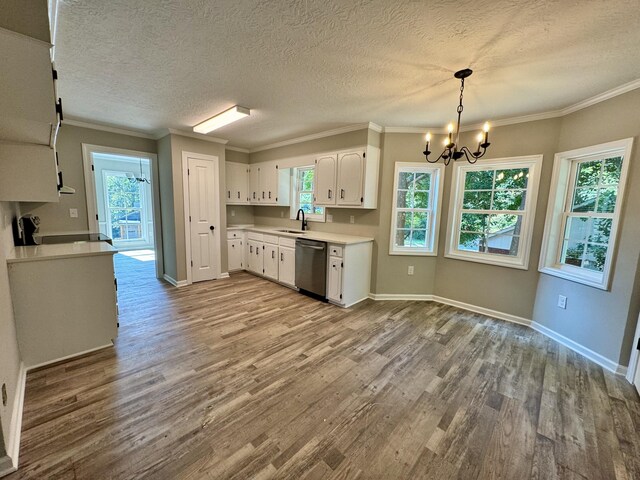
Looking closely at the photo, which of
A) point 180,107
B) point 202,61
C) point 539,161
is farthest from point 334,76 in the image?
point 539,161

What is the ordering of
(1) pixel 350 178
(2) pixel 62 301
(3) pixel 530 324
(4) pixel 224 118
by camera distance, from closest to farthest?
(2) pixel 62 301, (3) pixel 530 324, (4) pixel 224 118, (1) pixel 350 178

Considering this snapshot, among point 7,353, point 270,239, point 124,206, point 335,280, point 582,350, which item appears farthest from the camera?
point 124,206

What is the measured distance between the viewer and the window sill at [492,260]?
3.24 metres

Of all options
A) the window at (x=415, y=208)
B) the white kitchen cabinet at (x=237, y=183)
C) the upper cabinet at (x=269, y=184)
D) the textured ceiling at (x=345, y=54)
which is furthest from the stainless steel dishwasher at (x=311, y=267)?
the white kitchen cabinet at (x=237, y=183)

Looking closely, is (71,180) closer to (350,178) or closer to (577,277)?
(350,178)

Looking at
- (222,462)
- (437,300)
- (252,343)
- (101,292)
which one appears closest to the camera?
(222,462)

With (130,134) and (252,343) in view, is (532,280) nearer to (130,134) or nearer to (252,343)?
(252,343)

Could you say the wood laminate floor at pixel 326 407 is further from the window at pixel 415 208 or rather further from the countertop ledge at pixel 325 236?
the window at pixel 415 208

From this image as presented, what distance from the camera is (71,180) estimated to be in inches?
150

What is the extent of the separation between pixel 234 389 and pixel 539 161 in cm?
397

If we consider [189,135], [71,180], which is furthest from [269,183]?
[71,180]

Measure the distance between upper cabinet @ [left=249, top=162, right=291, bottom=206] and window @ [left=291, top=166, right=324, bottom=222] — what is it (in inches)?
6.1

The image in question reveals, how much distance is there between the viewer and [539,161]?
120 inches

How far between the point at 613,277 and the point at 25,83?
14.8ft
